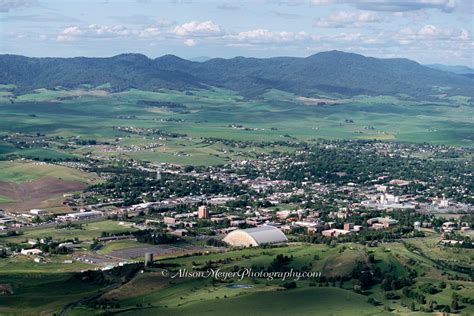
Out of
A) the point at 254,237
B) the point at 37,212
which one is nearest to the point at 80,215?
the point at 37,212

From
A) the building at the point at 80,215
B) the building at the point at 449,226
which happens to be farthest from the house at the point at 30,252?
the building at the point at 449,226

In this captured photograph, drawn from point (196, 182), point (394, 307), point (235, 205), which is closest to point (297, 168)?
point (196, 182)

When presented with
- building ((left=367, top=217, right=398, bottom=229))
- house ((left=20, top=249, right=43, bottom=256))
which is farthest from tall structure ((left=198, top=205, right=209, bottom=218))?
house ((left=20, top=249, right=43, bottom=256))

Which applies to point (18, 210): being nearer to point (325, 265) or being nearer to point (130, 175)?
point (130, 175)

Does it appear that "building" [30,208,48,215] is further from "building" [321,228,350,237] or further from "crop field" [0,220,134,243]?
"building" [321,228,350,237]

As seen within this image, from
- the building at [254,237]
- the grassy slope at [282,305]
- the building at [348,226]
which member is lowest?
the building at [348,226]

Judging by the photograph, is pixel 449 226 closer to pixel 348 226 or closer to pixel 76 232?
pixel 348 226

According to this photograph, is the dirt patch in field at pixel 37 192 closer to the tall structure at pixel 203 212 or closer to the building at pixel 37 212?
the building at pixel 37 212
